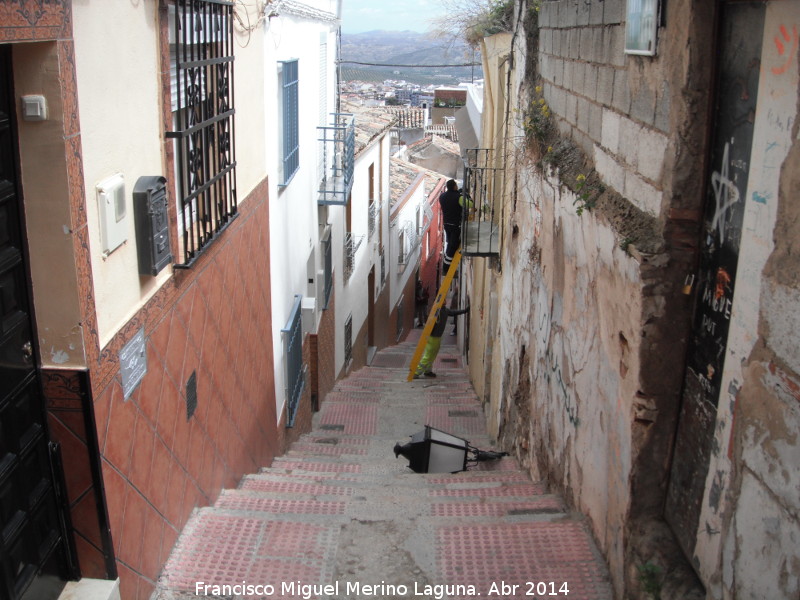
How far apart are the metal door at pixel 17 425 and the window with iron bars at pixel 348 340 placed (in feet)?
36.1

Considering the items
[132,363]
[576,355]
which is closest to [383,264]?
[576,355]

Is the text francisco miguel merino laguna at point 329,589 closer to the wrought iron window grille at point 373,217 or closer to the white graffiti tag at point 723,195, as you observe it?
the white graffiti tag at point 723,195

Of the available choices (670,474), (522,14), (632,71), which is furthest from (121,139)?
(522,14)

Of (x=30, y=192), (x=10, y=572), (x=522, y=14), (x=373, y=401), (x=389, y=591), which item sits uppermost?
(x=522, y=14)

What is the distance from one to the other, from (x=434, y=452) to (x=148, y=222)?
3.49m

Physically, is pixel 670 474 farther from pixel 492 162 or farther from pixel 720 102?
pixel 492 162

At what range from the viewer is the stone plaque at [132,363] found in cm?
343

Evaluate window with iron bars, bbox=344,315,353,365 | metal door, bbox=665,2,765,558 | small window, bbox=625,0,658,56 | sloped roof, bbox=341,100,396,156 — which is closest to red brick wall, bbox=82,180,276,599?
metal door, bbox=665,2,765,558

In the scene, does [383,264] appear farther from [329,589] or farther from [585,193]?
[329,589]

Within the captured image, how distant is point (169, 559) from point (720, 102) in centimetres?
334

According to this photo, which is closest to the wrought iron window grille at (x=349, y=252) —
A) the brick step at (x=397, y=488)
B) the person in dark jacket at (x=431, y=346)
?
the person in dark jacket at (x=431, y=346)

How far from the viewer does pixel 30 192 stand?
9.34 ft

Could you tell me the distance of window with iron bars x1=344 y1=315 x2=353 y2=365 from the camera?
14.2m

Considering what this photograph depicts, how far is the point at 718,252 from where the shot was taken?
10.2 feet
